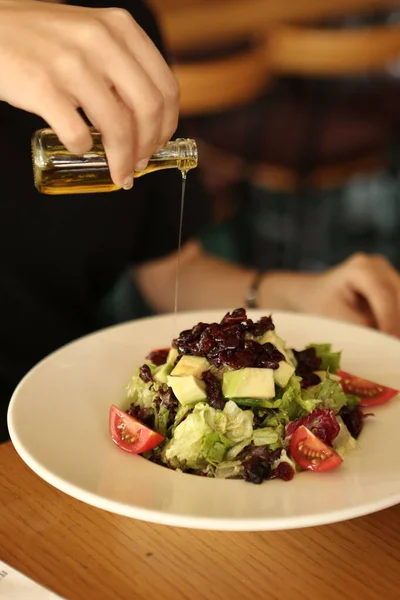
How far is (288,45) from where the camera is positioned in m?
3.87

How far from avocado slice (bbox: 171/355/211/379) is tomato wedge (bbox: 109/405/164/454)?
9 cm

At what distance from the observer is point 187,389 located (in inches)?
44.6

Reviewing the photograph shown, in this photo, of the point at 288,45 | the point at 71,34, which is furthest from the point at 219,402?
the point at 288,45

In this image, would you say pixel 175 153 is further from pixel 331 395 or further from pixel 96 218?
pixel 96 218

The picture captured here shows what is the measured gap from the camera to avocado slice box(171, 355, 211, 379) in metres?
1.17

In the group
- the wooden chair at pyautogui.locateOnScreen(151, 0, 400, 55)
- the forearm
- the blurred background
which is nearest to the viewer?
the forearm

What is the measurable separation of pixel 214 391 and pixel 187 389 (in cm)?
4

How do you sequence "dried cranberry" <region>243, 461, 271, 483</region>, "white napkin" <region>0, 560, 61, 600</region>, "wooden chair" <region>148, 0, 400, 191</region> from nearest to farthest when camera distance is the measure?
"white napkin" <region>0, 560, 61, 600</region>, "dried cranberry" <region>243, 461, 271, 483</region>, "wooden chair" <region>148, 0, 400, 191</region>

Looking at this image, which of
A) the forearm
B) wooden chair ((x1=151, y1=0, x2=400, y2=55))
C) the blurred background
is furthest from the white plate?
wooden chair ((x1=151, y1=0, x2=400, y2=55))

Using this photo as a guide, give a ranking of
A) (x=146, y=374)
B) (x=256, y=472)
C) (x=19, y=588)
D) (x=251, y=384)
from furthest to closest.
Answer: (x=146, y=374)
(x=251, y=384)
(x=256, y=472)
(x=19, y=588)

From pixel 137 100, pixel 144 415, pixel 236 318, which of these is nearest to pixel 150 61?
pixel 137 100

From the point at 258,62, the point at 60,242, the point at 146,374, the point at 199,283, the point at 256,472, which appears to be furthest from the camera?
the point at 258,62

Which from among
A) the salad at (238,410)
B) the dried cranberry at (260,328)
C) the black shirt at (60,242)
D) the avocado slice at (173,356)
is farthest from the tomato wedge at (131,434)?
the black shirt at (60,242)

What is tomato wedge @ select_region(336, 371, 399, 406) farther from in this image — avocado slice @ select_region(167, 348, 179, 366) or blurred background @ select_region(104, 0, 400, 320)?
blurred background @ select_region(104, 0, 400, 320)
